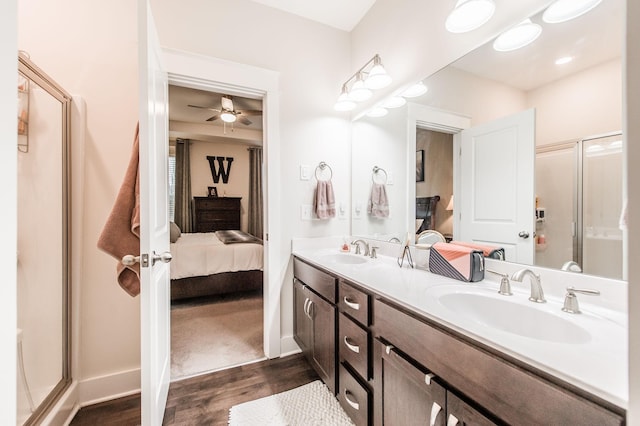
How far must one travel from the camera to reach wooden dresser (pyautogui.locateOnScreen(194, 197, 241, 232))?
5609 mm

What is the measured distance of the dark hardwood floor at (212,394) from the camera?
1.46m

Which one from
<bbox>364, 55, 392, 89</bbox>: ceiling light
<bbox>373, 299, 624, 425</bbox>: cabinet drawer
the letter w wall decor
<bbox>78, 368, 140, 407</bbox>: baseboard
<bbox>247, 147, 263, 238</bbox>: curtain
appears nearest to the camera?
<bbox>373, 299, 624, 425</bbox>: cabinet drawer

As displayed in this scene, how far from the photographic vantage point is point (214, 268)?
318 cm

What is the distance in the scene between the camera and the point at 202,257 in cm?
314

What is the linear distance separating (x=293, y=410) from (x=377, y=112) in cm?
211

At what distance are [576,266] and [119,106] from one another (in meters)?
2.46

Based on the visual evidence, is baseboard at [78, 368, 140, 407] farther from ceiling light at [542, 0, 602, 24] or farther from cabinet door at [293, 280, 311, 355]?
ceiling light at [542, 0, 602, 24]

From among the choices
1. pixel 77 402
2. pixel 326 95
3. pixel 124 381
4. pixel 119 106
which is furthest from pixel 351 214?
pixel 77 402

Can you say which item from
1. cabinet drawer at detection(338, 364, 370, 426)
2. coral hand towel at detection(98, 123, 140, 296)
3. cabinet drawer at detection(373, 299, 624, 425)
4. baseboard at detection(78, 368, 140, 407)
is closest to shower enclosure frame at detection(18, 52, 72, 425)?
baseboard at detection(78, 368, 140, 407)

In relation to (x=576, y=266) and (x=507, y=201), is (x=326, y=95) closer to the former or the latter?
(x=507, y=201)

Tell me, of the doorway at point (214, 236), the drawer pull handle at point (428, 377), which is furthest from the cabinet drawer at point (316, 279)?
the doorway at point (214, 236)

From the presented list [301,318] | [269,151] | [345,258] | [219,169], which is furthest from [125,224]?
[219,169]

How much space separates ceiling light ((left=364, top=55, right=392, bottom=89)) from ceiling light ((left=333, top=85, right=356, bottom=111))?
0.26 metres

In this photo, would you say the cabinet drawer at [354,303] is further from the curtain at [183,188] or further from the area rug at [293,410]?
the curtain at [183,188]
